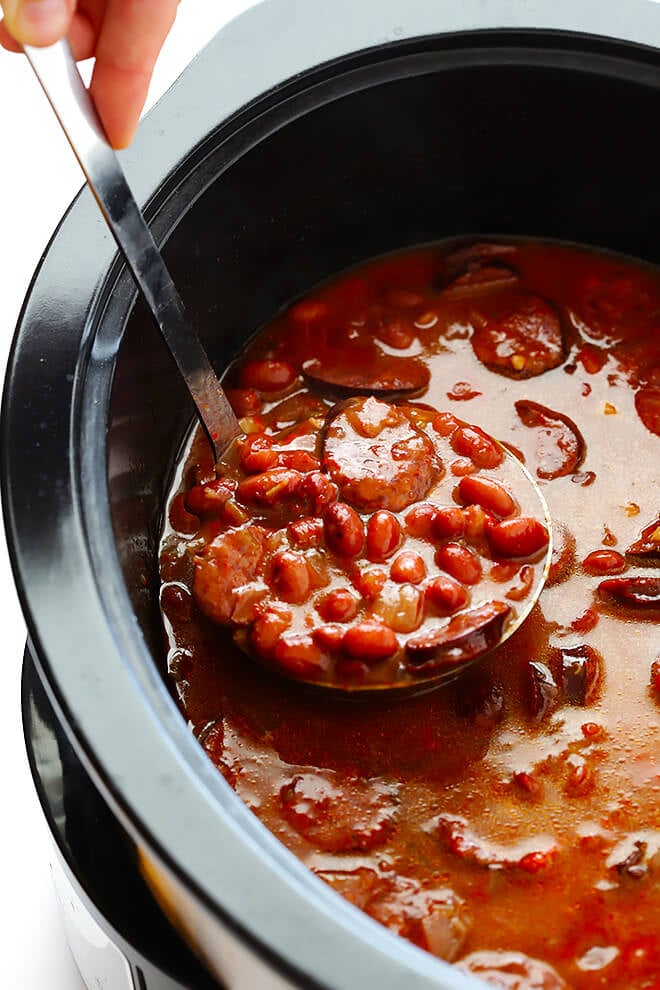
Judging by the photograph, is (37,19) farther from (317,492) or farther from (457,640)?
(457,640)

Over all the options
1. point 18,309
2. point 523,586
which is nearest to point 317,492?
point 523,586

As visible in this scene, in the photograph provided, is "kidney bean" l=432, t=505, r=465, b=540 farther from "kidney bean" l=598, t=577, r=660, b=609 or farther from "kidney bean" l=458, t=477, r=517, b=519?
"kidney bean" l=598, t=577, r=660, b=609

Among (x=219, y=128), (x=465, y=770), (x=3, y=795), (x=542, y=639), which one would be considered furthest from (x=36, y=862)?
(x=219, y=128)

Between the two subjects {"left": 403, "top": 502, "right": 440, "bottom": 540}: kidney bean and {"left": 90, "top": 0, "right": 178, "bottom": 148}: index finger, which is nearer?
{"left": 90, "top": 0, "right": 178, "bottom": 148}: index finger

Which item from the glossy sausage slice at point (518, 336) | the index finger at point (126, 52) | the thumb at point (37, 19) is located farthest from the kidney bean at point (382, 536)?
the thumb at point (37, 19)

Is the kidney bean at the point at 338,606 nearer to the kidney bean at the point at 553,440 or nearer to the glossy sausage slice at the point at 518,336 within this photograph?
the kidney bean at the point at 553,440

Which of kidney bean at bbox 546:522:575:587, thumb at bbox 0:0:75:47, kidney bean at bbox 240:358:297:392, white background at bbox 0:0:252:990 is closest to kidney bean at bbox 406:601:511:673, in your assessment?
kidney bean at bbox 546:522:575:587
